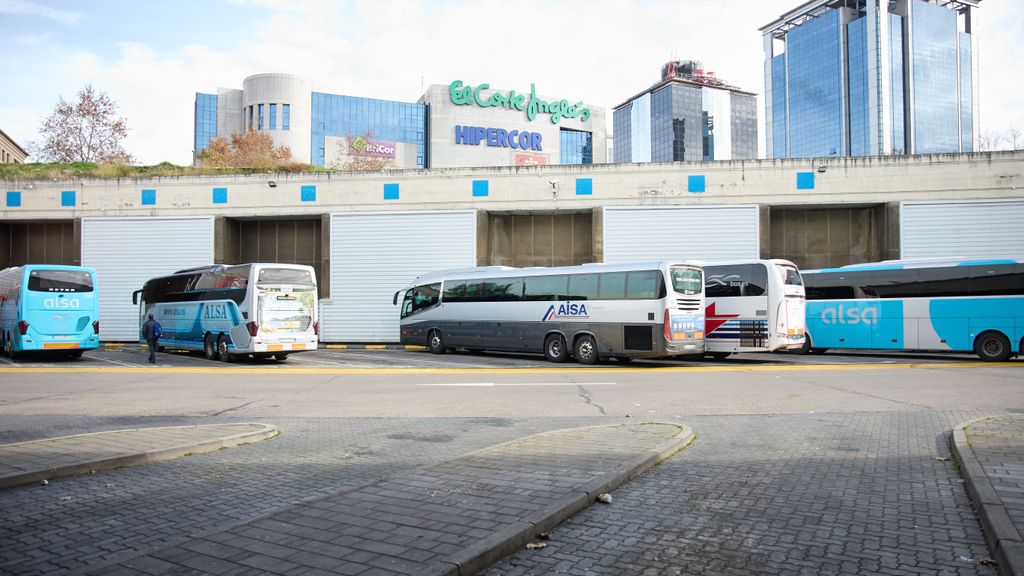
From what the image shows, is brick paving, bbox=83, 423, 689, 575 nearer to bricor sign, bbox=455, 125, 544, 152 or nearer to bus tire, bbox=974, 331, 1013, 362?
bus tire, bbox=974, 331, 1013, 362

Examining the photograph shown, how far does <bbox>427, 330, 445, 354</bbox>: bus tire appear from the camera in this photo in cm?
2592

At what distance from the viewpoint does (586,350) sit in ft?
69.2

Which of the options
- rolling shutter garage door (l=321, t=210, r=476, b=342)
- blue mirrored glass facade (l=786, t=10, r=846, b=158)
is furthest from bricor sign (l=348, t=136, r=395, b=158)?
blue mirrored glass facade (l=786, t=10, r=846, b=158)

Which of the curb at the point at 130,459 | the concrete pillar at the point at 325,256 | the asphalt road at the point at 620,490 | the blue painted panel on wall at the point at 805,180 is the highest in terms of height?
the blue painted panel on wall at the point at 805,180

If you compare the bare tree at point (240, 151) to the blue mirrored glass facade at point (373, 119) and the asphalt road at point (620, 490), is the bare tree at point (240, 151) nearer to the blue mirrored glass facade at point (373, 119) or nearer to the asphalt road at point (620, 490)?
the blue mirrored glass facade at point (373, 119)

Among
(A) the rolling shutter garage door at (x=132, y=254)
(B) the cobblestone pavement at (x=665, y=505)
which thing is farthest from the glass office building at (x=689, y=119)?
(B) the cobblestone pavement at (x=665, y=505)

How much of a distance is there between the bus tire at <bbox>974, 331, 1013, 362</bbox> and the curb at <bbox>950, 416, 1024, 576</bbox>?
17.5 metres

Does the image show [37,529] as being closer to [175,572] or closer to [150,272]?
[175,572]

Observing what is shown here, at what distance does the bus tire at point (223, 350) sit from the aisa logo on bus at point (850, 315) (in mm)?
19875

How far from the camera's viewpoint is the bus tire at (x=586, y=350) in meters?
20.9

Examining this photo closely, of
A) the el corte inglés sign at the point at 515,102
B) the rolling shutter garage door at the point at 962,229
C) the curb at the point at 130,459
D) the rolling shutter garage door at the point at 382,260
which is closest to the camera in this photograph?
the curb at the point at 130,459

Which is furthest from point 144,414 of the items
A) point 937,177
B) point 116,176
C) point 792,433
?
point 937,177

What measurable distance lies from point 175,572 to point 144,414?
7.74 metres

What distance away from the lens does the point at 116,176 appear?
3312 centimetres
